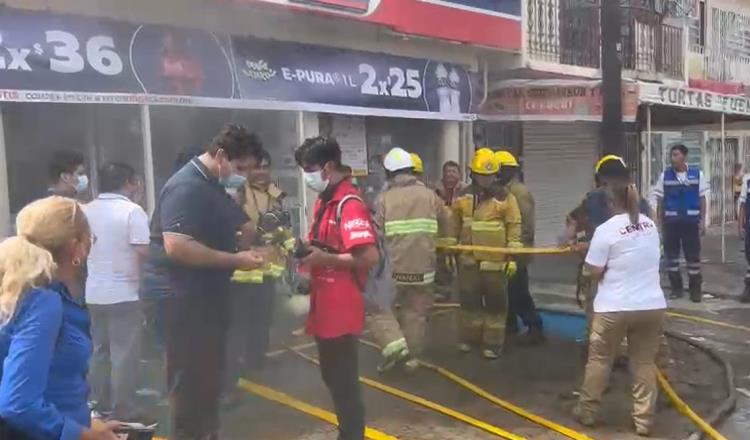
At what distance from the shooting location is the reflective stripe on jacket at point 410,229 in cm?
675

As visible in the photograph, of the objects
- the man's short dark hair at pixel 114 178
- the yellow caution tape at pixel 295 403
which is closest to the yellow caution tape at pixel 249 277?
the yellow caution tape at pixel 295 403

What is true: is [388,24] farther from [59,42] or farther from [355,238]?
[355,238]

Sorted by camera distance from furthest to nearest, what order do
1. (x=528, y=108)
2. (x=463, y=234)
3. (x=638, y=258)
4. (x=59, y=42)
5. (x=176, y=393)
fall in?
(x=528, y=108) → (x=463, y=234) → (x=59, y=42) → (x=638, y=258) → (x=176, y=393)

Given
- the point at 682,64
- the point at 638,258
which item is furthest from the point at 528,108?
the point at 638,258

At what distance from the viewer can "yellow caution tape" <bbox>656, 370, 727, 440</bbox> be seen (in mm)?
5328

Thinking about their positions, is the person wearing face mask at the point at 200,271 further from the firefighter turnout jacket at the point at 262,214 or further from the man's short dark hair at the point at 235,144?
the firefighter turnout jacket at the point at 262,214

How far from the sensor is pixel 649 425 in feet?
17.5

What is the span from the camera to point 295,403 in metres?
5.77

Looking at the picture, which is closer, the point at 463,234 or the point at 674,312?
the point at 463,234

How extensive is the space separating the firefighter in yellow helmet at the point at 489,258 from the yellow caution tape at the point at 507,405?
0.64 m

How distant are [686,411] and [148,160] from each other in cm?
493

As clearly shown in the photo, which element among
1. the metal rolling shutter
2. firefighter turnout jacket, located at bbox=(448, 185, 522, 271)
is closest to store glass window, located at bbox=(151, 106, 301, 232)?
firefighter turnout jacket, located at bbox=(448, 185, 522, 271)

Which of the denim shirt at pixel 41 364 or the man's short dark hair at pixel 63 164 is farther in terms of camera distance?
the man's short dark hair at pixel 63 164

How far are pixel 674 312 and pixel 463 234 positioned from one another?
344 cm
